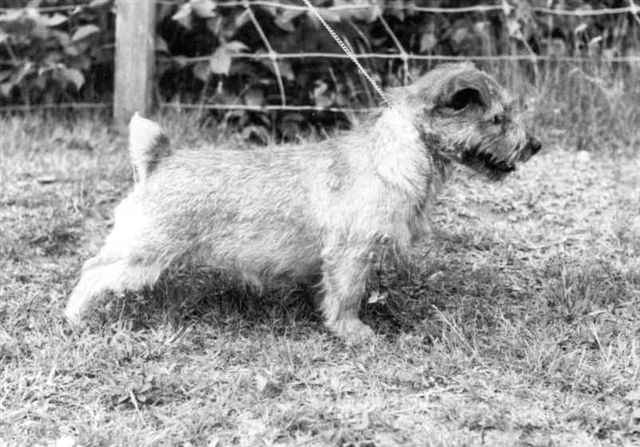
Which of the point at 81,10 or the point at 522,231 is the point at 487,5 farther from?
the point at 81,10

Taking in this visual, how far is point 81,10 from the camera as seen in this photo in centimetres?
680

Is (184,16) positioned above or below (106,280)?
above

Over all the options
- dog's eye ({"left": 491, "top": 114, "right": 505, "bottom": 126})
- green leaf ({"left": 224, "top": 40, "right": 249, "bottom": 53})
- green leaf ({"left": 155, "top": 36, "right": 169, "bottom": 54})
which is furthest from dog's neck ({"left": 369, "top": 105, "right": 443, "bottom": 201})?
green leaf ({"left": 155, "top": 36, "right": 169, "bottom": 54})

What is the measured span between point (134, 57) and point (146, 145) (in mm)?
2118

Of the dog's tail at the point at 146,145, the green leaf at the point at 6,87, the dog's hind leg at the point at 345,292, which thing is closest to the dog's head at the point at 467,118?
the dog's hind leg at the point at 345,292

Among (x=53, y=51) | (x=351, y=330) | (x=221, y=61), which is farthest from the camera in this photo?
(x=53, y=51)

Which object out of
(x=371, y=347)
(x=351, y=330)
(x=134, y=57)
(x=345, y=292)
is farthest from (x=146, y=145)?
(x=134, y=57)

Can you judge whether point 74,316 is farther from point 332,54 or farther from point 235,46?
point 332,54

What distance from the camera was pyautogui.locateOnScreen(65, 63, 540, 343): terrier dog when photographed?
4.38m

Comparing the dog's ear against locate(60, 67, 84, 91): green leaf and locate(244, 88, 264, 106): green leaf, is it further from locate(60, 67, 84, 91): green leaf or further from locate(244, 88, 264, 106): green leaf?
locate(60, 67, 84, 91): green leaf

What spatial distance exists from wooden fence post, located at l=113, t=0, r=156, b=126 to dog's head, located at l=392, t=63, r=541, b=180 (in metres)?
2.56

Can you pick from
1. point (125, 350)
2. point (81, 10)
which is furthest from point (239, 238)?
point (81, 10)

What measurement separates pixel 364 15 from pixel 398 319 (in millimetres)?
2668

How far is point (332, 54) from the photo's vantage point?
6.68m
